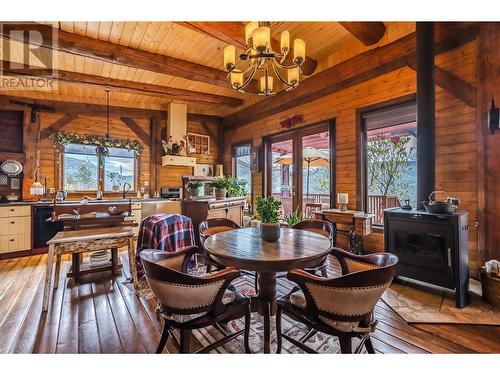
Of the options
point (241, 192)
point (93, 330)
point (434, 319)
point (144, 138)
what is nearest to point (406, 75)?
point (434, 319)

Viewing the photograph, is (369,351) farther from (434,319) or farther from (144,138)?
(144,138)

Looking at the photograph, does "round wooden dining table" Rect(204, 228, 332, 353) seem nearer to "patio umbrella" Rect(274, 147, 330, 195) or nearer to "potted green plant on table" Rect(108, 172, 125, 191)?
"patio umbrella" Rect(274, 147, 330, 195)

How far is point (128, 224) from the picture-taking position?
124 inches

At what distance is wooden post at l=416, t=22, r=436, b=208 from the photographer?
8.86 feet

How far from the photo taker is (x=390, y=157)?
3.63 metres

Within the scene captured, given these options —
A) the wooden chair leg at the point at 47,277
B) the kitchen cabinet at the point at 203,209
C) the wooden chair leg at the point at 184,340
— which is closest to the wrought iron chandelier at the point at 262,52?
the kitchen cabinet at the point at 203,209

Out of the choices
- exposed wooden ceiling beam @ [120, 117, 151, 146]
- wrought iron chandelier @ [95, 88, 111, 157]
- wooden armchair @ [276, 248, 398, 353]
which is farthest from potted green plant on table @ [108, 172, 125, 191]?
wooden armchair @ [276, 248, 398, 353]

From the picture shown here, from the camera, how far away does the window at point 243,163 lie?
6321 millimetres

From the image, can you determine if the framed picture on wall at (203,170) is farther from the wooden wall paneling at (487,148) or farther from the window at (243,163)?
the wooden wall paneling at (487,148)

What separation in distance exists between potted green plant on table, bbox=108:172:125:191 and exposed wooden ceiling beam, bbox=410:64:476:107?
6.41m

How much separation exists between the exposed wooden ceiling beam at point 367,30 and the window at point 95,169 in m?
5.38

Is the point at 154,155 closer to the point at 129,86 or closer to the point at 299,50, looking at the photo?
the point at 129,86

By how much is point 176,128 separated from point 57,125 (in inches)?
100.0

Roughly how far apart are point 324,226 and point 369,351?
4.34ft
